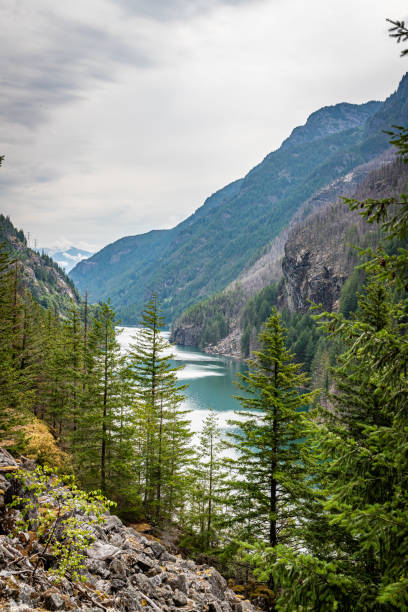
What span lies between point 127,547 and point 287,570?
6.27 m

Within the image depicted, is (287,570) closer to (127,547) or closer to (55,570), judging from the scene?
(55,570)

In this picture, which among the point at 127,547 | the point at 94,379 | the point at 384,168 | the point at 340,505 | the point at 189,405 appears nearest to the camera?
the point at 340,505

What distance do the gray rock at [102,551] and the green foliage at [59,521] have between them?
1.11 ft

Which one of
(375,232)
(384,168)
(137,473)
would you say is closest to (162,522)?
(137,473)

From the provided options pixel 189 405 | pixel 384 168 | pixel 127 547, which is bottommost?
pixel 189 405

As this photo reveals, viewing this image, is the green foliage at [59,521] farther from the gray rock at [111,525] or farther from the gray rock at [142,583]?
the gray rock at [111,525]

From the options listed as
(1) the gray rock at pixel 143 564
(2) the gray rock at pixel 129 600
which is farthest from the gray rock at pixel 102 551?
(2) the gray rock at pixel 129 600

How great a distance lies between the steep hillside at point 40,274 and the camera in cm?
14638

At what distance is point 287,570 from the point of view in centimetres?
483

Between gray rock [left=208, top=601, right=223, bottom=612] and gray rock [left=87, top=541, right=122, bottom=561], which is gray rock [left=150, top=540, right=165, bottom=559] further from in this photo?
gray rock [left=208, top=601, right=223, bottom=612]

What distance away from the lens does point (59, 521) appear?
7266mm

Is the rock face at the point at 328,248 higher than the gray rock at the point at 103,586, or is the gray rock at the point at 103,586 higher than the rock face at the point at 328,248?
the rock face at the point at 328,248

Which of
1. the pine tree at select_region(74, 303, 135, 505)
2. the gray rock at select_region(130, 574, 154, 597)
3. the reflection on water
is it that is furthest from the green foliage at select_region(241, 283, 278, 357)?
the gray rock at select_region(130, 574, 154, 597)

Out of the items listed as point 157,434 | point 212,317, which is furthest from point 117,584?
point 212,317
